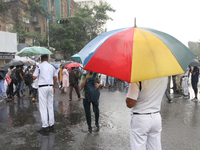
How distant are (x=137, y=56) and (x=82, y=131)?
11.7ft

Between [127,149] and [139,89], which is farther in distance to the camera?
[127,149]

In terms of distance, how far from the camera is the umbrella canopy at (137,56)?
83.7 inches

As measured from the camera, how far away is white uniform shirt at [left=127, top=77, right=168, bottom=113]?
2494mm

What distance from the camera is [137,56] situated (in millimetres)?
2156

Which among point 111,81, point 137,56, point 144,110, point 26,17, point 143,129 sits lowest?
point 111,81

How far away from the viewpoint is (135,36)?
231 centimetres

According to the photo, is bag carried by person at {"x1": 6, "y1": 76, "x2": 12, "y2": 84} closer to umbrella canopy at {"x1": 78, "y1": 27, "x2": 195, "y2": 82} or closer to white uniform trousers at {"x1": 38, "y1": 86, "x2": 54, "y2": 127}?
white uniform trousers at {"x1": 38, "y1": 86, "x2": 54, "y2": 127}

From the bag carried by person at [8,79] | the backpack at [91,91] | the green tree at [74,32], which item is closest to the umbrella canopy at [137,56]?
the backpack at [91,91]

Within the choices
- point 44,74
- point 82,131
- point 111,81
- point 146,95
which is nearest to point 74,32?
point 111,81

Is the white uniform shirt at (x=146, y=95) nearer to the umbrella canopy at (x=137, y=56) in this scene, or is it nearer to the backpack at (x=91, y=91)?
the umbrella canopy at (x=137, y=56)

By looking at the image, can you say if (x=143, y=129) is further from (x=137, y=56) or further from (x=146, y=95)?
(x=137, y=56)

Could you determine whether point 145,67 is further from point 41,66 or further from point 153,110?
point 41,66

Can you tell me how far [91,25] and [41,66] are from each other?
91.5 feet

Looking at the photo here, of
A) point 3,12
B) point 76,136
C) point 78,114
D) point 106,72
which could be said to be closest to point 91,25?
point 3,12
